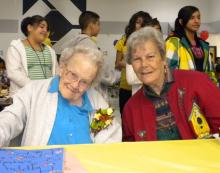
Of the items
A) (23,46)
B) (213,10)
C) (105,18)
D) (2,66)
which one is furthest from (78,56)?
(213,10)

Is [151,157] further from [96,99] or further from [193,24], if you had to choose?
[193,24]

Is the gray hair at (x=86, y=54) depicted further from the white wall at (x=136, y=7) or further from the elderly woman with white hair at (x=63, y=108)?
the white wall at (x=136, y=7)

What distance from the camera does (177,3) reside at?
7.60m

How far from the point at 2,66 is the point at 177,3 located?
3.98m

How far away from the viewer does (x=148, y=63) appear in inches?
76.0

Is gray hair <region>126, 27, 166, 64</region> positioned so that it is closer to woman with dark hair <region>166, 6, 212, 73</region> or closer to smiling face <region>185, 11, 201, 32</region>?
woman with dark hair <region>166, 6, 212, 73</region>

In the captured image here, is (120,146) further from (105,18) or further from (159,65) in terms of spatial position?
(105,18)

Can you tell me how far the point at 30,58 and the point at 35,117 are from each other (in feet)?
5.47

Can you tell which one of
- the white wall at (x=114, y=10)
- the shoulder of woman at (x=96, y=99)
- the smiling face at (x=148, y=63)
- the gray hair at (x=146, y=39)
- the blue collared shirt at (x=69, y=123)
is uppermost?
the white wall at (x=114, y=10)

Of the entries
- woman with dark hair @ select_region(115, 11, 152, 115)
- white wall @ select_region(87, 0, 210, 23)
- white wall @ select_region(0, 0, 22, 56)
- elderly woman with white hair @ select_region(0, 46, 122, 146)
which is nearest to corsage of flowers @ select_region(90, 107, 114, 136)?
elderly woman with white hair @ select_region(0, 46, 122, 146)

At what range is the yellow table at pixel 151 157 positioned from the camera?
1285 millimetres

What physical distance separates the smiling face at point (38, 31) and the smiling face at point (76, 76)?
1.76 meters

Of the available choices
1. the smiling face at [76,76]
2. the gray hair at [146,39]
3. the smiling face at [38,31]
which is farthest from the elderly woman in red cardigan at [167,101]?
the smiling face at [38,31]

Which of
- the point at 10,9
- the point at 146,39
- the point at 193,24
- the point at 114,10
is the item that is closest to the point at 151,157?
the point at 146,39
